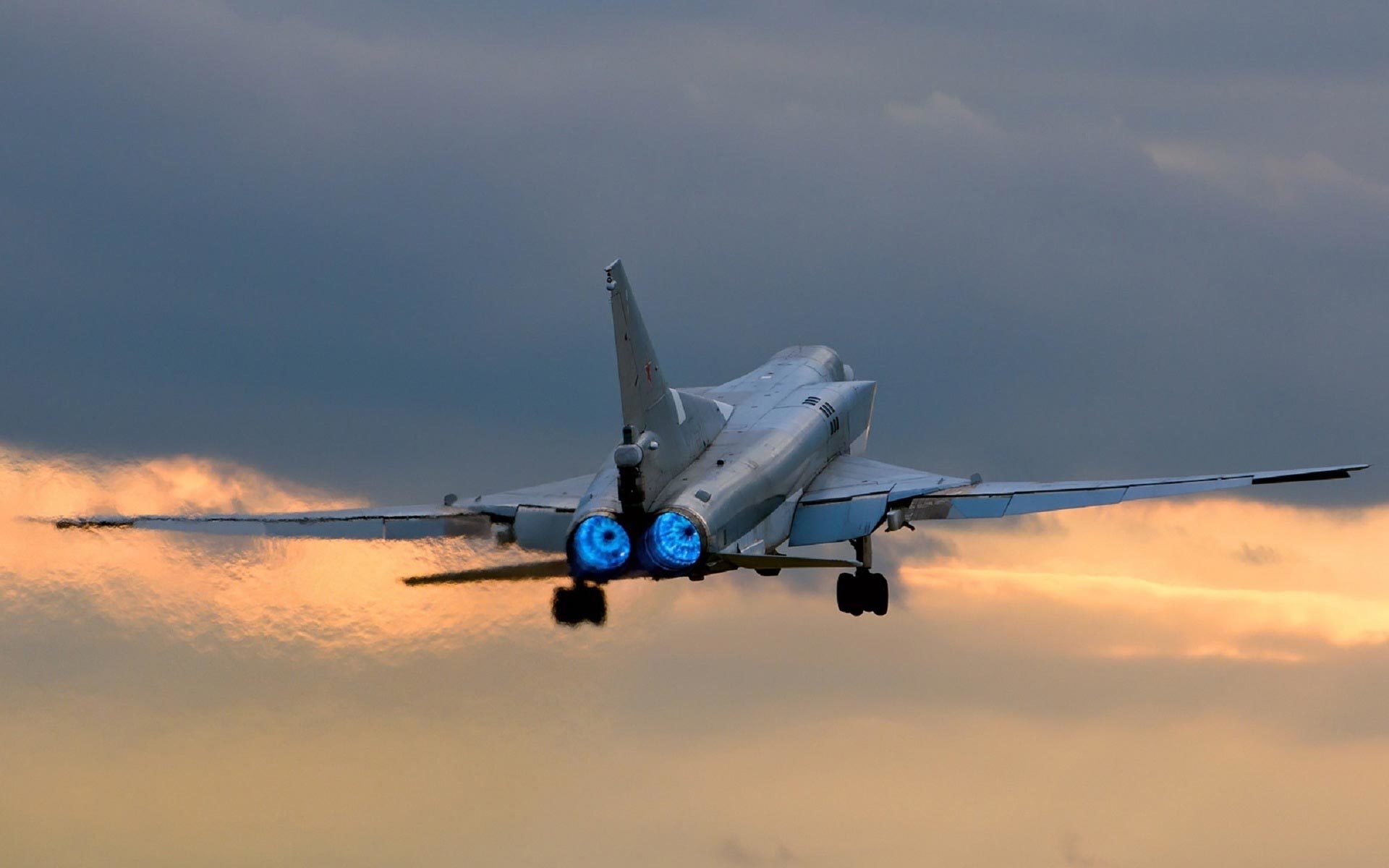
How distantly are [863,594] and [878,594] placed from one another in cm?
41

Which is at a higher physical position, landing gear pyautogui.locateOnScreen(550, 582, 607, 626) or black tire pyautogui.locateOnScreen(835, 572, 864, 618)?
black tire pyautogui.locateOnScreen(835, 572, 864, 618)

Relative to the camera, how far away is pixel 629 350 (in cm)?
5691

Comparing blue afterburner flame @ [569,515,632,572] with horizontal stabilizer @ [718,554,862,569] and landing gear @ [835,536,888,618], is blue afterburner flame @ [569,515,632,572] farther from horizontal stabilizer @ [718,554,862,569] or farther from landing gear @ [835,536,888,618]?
landing gear @ [835,536,888,618]

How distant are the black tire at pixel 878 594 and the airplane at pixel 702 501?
1.8 inches

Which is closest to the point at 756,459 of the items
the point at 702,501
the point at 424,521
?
the point at 702,501

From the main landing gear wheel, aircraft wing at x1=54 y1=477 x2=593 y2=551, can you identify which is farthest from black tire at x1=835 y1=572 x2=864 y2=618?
aircraft wing at x1=54 y1=477 x2=593 y2=551

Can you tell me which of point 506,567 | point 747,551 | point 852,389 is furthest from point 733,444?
point 852,389

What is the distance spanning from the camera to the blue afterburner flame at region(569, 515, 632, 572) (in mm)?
55906

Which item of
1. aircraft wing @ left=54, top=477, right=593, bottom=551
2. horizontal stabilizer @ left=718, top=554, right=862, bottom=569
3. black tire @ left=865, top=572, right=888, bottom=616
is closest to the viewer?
horizontal stabilizer @ left=718, top=554, right=862, bottom=569

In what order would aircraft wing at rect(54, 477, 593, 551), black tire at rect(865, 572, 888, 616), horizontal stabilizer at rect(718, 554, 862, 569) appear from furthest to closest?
black tire at rect(865, 572, 888, 616) < aircraft wing at rect(54, 477, 593, 551) < horizontal stabilizer at rect(718, 554, 862, 569)

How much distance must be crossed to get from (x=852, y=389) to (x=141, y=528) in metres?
23.8

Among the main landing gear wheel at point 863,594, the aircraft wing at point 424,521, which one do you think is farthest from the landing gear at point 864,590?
the aircraft wing at point 424,521

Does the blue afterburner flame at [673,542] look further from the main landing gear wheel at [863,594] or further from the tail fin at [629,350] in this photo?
the main landing gear wheel at [863,594]

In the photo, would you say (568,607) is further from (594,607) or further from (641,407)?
(641,407)
